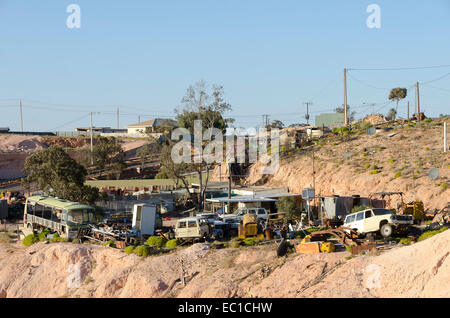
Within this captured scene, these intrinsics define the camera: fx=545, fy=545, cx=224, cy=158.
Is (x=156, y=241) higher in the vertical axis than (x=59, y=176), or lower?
lower

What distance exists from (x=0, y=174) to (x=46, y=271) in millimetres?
63761

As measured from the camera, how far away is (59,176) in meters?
46.8

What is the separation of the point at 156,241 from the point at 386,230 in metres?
12.8

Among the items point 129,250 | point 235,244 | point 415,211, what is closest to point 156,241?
point 129,250

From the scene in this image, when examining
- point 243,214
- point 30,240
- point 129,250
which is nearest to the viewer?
point 129,250

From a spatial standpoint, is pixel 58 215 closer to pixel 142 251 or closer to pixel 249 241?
pixel 142 251

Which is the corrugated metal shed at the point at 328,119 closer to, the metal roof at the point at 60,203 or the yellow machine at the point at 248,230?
the metal roof at the point at 60,203

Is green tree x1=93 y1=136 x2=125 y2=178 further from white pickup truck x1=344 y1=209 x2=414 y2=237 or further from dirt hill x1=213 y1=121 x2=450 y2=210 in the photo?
white pickup truck x1=344 y1=209 x2=414 y2=237

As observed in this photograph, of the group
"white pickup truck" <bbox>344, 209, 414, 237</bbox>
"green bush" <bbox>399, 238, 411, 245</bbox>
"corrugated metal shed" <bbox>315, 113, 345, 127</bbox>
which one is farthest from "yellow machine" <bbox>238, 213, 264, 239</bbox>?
"corrugated metal shed" <bbox>315, 113, 345, 127</bbox>

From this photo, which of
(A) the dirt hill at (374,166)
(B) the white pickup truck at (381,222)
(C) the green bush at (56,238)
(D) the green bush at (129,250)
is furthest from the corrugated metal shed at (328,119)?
(D) the green bush at (129,250)

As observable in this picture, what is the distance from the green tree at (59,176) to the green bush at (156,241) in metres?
16.3

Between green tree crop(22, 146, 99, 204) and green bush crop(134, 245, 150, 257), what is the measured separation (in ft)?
59.4

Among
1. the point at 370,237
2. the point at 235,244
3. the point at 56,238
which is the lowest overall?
the point at 56,238

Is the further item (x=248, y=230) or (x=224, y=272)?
(x=248, y=230)
